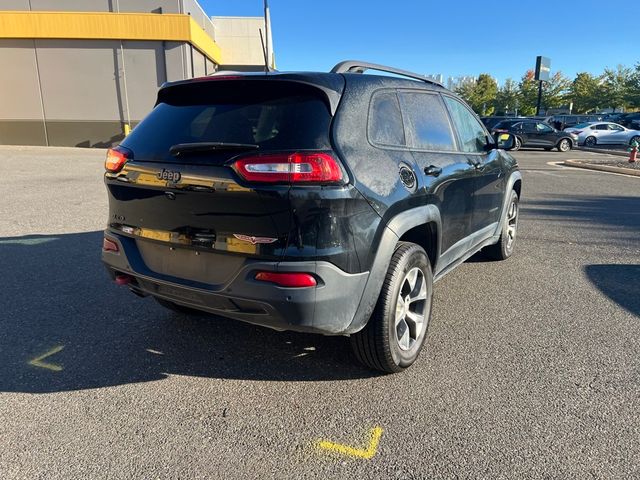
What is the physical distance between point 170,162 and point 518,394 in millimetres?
2456

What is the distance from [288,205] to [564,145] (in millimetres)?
26472

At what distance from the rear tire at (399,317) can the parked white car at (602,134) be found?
29828mm

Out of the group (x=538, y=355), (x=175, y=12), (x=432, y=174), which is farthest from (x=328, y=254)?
(x=175, y=12)

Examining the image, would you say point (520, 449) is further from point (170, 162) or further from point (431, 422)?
point (170, 162)

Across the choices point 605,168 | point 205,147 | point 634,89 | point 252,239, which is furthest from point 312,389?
point 634,89

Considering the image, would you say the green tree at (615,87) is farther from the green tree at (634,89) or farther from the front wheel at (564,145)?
the front wheel at (564,145)

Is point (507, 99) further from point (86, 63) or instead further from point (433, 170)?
point (433, 170)

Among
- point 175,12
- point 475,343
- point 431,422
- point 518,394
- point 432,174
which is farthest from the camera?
point 175,12

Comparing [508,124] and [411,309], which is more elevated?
[508,124]

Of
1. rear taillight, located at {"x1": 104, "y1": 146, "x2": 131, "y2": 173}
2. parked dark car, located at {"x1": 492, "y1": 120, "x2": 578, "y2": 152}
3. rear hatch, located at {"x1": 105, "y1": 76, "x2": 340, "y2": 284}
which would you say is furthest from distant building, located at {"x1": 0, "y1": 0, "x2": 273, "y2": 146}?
rear hatch, located at {"x1": 105, "y1": 76, "x2": 340, "y2": 284}

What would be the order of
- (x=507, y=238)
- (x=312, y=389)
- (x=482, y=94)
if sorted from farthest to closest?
1. (x=482, y=94)
2. (x=507, y=238)
3. (x=312, y=389)

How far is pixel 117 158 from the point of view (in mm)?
3012

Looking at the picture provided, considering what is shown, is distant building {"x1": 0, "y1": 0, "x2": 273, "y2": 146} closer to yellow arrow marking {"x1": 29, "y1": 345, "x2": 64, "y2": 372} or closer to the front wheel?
yellow arrow marking {"x1": 29, "y1": 345, "x2": 64, "y2": 372}

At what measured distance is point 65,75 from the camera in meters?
20.3
